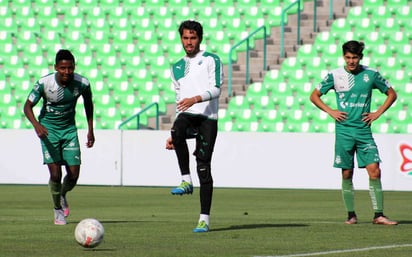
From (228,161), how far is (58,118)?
1014cm

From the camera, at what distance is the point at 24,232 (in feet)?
35.0

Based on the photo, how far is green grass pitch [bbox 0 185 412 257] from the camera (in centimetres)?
894

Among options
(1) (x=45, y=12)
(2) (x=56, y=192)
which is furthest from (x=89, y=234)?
(1) (x=45, y=12)

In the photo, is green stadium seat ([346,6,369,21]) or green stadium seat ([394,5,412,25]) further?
green stadium seat ([346,6,369,21])

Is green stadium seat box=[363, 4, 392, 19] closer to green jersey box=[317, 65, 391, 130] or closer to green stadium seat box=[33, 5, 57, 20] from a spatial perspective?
green stadium seat box=[33, 5, 57, 20]

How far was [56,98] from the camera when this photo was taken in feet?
38.6

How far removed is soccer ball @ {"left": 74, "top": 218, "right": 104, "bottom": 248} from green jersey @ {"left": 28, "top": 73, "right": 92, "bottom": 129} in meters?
3.02

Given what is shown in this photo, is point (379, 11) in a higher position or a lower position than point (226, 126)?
higher

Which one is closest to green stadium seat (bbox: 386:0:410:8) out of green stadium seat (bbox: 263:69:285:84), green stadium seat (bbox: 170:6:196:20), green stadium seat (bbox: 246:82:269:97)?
green stadium seat (bbox: 263:69:285:84)

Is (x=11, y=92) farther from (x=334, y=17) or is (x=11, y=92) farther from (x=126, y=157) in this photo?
(x=334, y=17)

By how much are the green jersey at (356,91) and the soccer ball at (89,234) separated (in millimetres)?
3896

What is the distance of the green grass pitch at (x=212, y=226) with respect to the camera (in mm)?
8938

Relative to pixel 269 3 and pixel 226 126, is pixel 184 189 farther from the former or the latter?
pixel 269 3

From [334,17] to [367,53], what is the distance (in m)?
2.06
